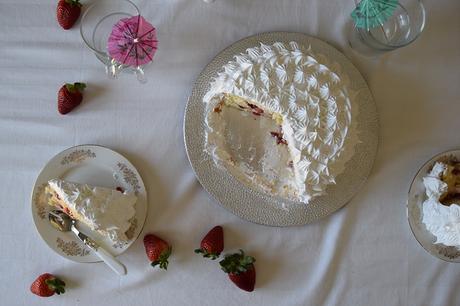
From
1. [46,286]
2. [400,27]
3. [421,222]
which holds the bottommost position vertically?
[46,286]

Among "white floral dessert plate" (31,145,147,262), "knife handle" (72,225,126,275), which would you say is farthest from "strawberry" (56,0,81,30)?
"knife handle" (72,225,126,275)

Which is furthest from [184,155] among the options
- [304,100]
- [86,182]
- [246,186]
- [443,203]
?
[443,203]

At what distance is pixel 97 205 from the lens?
141 centimetres

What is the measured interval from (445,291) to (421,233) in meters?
0.23

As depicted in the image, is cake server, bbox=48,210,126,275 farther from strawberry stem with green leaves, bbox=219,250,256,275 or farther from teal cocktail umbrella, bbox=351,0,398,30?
teal cocktail umbrella, bbox=351,0,398,30

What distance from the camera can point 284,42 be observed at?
151 centimetres

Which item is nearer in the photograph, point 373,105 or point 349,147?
point 349,147

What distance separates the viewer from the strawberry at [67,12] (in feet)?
4.98

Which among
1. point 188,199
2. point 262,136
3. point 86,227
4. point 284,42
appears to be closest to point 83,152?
point 86,227

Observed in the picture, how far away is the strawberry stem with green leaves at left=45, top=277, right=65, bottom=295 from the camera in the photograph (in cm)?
147

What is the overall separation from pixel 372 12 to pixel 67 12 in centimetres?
101

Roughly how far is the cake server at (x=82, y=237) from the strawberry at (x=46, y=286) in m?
0.16

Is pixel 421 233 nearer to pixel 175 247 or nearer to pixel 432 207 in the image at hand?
pixel 432 207

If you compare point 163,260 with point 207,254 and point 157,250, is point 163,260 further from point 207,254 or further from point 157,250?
point 207,254
